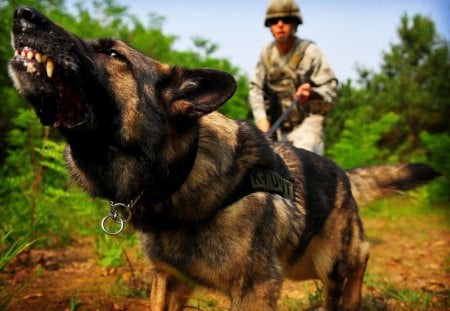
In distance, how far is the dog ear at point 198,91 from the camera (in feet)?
8.61

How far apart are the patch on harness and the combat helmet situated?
3.04 metres

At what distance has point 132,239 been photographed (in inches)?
168

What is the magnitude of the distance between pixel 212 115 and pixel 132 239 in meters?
1.81

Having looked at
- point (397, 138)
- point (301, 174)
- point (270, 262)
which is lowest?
point (397, 138)

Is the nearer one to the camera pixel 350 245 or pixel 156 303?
pixel 156 303

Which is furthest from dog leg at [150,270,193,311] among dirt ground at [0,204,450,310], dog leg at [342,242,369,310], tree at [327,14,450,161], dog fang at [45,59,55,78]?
tree at [327,14,450,161]

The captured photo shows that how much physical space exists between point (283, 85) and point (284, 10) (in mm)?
915

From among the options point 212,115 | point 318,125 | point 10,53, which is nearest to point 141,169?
point 212,115

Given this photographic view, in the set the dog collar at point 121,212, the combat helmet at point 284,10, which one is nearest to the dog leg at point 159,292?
the dog collar at point 121,212

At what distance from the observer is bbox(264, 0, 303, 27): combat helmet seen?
5.45 meters

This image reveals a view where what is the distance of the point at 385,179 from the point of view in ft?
14.4

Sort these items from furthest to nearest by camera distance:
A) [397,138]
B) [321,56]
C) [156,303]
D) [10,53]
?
[397,138]
[10,53]
[321,56]
[156,303]

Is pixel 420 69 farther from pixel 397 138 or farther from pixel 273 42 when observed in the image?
pixel 273 42

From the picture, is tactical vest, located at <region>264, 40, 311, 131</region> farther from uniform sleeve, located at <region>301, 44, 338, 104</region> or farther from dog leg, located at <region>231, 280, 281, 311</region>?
dog leg, located at <region>231, 280, 281, 311</region>
